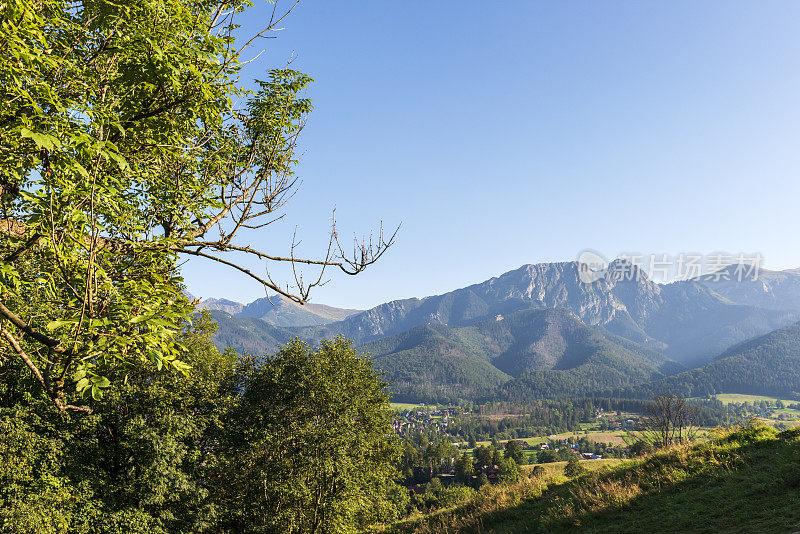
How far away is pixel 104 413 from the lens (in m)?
19.7

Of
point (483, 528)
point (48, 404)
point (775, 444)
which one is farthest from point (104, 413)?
point (775, 444)

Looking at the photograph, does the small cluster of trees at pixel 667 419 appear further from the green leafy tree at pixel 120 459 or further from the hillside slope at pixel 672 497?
the green leafy tree at pixel 120 459

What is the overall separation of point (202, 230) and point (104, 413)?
20.2m

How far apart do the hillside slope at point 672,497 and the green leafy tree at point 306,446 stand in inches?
247

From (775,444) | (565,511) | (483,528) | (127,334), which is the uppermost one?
(127,334)

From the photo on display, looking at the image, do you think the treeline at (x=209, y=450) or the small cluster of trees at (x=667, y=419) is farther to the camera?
the small cluster of trees at (x=667, y=419)

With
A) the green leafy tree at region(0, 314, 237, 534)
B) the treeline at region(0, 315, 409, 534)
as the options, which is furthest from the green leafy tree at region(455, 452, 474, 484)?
the green leafy tree at region(0, 314, 237, 534)

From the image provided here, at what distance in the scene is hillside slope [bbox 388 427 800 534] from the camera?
931 centimetres

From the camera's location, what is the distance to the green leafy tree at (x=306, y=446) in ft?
67.9

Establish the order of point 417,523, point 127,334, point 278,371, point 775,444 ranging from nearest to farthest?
point 127,334, point 775,444, point 417,523, point 278,371

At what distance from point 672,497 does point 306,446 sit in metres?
17.3

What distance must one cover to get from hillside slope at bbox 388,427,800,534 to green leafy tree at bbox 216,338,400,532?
20.5ft

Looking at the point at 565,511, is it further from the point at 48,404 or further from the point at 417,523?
the point at 48,404

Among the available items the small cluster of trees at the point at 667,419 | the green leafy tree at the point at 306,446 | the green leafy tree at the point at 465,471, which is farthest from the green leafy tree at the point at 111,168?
the green leafy tree at the point at 465,471
